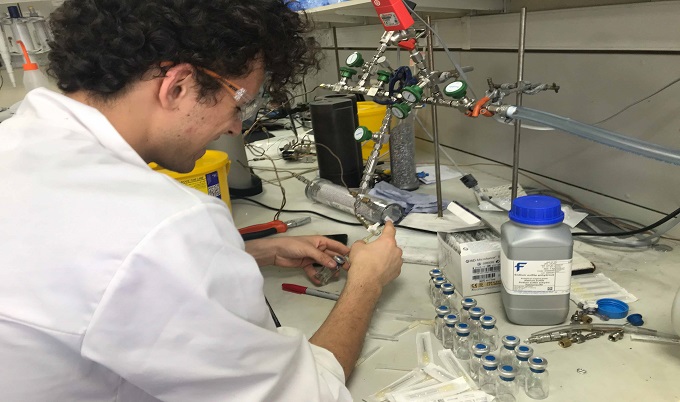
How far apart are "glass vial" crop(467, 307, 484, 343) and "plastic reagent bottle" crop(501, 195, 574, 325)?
0.07 metres

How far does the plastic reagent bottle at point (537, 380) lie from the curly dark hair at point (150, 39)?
0.63 meters

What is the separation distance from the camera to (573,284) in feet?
3.19

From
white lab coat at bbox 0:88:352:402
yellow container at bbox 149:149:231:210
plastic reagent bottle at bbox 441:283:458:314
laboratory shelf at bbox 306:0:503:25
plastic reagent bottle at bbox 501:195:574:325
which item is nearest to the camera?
white lab coat at bbox 0:88:352:402

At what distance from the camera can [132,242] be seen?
0.49 m

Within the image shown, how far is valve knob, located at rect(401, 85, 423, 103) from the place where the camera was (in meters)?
1.05

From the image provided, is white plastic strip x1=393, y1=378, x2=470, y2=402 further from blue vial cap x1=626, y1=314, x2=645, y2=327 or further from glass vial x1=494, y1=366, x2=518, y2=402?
blue vial cap x1=626, y1=314, x2=645, y2=327

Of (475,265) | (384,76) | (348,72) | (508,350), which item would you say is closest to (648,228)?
(475,265)

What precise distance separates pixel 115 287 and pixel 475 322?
580mm

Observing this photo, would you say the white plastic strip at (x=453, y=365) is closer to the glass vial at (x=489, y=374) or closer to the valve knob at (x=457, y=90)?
the glass vial at (x=489, y=374)

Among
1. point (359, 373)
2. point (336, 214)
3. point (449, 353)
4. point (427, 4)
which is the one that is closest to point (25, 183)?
point (359, 373)

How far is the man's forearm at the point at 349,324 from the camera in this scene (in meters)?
0.78

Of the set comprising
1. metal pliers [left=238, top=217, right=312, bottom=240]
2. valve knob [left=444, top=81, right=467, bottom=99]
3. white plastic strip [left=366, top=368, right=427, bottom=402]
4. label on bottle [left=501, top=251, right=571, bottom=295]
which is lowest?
→ metal pliers [left=238, top=217, right=312, bottom=240]

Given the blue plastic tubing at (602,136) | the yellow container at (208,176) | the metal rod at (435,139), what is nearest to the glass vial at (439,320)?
the blue plastic tubing at (602,136)

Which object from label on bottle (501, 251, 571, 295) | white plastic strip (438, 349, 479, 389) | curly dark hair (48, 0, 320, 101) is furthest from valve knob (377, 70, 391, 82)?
white plastic strip (438, 349, 479, 389)
